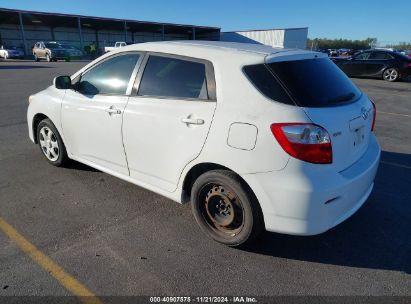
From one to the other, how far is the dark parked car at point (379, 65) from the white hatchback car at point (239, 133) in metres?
16.0

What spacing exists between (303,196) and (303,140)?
410 millimetres

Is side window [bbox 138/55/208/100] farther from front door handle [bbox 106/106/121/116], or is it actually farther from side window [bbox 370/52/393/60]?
side window [bbox 370/52/393/60]

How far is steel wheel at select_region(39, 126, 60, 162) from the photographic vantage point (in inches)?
182

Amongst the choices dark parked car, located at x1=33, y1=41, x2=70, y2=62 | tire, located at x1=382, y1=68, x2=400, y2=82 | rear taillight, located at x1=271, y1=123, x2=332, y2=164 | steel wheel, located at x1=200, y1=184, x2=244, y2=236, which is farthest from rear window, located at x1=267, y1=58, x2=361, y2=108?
dark parked car, located at x1=33, y1=41, x2=70, y2=62

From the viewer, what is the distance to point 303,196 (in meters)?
2.50

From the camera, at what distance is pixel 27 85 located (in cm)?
1405

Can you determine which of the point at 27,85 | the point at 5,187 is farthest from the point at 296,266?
the point at 27,85

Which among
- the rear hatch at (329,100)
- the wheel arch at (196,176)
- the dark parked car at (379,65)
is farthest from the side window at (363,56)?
the wheel arch at (196,176)

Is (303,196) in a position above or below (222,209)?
above

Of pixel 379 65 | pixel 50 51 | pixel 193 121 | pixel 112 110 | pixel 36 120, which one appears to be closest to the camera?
pixel 193 121

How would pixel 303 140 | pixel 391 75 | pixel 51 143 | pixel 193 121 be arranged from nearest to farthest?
1. pixel 303 140
2. pixel 193 121
3. pixel 51 143
4. pixel 391 75

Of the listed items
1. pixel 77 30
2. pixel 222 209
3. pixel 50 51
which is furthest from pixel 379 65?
pixel 77 30

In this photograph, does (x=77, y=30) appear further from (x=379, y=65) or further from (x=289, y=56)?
(x=289, y=56)

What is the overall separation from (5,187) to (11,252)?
1.57 metres
